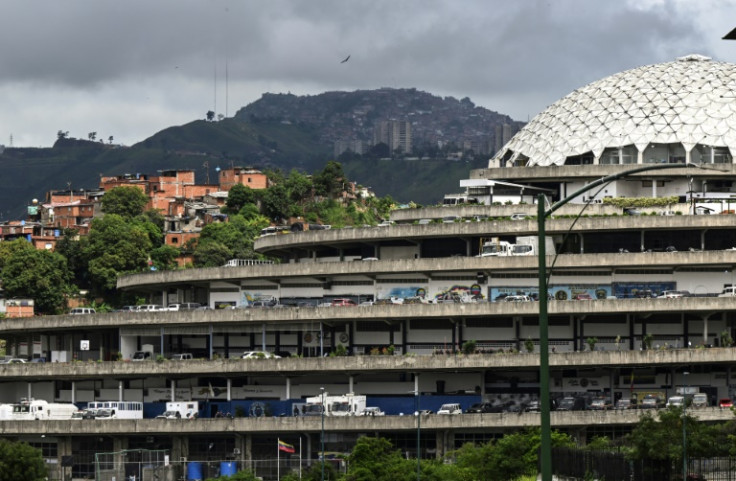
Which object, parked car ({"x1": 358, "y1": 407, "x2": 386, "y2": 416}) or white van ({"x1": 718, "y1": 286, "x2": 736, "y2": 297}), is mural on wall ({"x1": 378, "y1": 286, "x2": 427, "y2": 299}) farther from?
white van ({"x1": 718, "y1": 286, "x2": 736, "y2": 297})

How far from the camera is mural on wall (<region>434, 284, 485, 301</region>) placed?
103m

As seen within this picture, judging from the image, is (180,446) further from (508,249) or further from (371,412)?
(508,249)

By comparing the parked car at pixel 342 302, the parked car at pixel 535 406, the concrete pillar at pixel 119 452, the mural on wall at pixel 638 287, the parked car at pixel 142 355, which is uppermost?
the mural on wall at pixel 638 287

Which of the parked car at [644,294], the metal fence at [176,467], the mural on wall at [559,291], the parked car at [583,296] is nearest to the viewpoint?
the metal fence at [176,467]

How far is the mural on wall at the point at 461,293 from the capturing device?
10275 centimetres

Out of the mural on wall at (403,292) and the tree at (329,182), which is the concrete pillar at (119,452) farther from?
the tree at (329,182)

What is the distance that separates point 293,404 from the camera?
330 feet

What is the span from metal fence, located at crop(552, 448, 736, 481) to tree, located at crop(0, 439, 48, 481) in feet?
108

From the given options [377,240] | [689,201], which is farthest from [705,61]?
[377,240]

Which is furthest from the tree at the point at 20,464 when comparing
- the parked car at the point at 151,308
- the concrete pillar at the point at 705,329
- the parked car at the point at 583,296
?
the concrete pillar at the point at 705,329

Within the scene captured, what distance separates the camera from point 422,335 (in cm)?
10294

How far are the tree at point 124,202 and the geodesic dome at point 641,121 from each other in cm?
7640

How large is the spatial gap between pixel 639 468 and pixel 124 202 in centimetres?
13331

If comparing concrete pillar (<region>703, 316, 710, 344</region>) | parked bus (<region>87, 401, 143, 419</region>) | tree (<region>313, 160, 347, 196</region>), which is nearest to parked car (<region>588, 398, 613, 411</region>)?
concrete pillar (<region>703, 316, 710, 344</region>)
